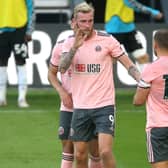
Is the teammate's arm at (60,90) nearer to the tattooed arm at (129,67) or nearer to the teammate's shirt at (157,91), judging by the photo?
the tattooed arm at (129,67)

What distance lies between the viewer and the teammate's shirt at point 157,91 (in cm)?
764

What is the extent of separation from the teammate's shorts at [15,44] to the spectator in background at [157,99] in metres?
6.12

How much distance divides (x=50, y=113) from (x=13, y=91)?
209 cm

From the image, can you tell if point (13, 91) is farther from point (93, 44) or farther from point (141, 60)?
point (93, 44)

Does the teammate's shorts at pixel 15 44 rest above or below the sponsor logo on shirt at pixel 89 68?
below

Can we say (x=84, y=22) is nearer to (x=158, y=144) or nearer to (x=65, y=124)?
A: (x=65, y=124)

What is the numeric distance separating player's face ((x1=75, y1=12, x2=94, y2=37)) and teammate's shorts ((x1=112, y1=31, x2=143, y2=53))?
19.3ft

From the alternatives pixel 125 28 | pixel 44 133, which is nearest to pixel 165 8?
pixel 125 28

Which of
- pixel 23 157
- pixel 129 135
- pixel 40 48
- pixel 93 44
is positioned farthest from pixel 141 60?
pixel 93 44

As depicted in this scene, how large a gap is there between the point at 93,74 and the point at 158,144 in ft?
3.64

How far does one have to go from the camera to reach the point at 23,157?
10398mm

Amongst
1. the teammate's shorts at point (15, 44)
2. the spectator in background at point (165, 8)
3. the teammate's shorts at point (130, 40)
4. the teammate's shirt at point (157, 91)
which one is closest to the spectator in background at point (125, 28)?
the teammate's shorts at point (130, 40)

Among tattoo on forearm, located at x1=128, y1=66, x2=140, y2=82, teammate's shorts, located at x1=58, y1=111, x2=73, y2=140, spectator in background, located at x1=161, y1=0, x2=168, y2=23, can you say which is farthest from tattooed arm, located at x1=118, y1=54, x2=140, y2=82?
spectator in background, located at x1=161, y1=0, x2=168, y2=23

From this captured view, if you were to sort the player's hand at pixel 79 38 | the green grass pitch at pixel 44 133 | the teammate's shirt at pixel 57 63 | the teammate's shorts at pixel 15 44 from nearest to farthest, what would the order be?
the player's hand at pixel 79 38, the teammate's shirt at pixel 57 63, the green grass pitch at pixel 44 133, the teammate's shorts at pixel 15 44
